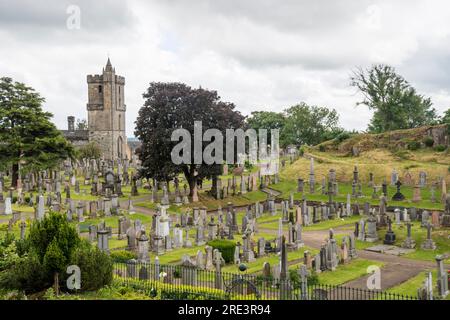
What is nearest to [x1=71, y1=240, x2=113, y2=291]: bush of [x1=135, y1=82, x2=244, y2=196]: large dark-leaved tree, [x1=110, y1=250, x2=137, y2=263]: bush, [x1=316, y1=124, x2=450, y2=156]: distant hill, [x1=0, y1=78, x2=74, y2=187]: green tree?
[x1=110, y1=250, x2=137, y2=263]: bush

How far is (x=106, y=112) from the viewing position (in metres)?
81.8

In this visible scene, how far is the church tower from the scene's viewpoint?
81.1 meters

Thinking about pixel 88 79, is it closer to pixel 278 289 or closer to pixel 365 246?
pixel 365 246

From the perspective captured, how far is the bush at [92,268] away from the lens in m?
16.0

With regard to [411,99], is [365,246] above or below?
below

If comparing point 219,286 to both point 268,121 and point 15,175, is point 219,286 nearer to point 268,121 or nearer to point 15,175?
point 15,175

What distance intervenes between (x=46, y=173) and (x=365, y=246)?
3997 cm

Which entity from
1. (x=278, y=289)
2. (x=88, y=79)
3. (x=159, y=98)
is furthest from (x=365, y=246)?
(x=88, y=79)

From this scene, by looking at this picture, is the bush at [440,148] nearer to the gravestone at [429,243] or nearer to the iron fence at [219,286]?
the gravestone at [429,243]

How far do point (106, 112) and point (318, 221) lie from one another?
56.0 meters

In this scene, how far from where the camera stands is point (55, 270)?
16.0 m

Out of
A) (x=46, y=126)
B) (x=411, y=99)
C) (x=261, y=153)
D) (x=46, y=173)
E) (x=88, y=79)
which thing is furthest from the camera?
(x=88, y=79)

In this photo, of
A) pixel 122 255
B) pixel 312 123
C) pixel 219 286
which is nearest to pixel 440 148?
pixel 312 123
